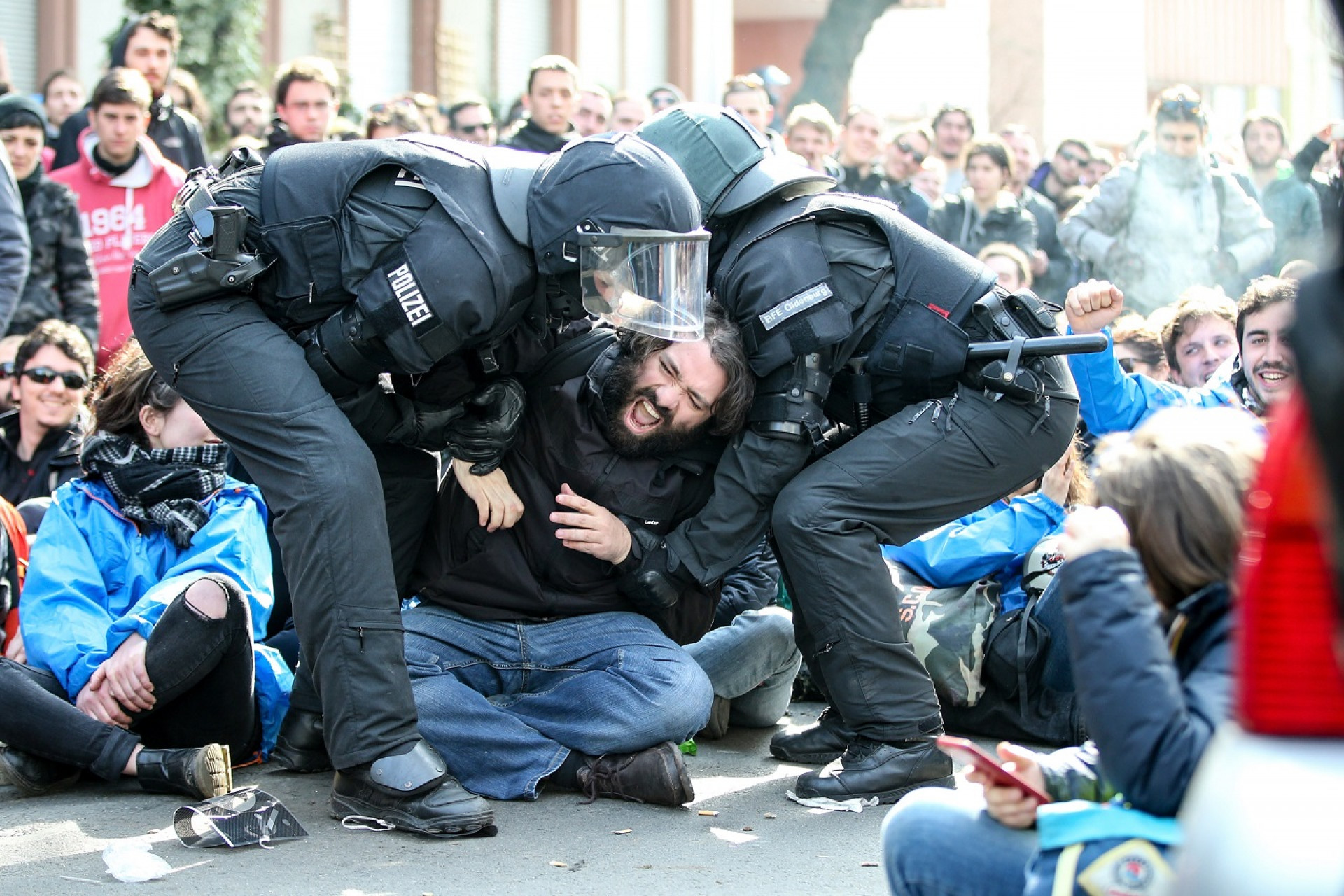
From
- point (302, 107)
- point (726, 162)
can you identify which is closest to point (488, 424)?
point (726, 162)

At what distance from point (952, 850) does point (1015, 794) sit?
13cm

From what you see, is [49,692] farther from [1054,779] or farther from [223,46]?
[223,46]

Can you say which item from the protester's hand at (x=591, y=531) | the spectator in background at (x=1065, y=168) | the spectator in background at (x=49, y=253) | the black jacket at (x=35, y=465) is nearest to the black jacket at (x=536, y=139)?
the spectator in background at (x=49, y=253)

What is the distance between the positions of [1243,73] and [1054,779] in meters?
30.2

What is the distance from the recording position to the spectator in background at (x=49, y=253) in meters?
6.21

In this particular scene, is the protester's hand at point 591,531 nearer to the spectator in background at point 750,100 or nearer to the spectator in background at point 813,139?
the spectator in background at point 813,139

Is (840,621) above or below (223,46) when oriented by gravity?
below

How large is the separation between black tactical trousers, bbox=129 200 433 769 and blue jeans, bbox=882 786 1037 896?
1.40 m

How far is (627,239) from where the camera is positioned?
3.28m

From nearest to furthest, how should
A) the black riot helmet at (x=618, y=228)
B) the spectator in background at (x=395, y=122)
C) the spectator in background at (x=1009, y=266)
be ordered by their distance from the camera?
the black riot helmet at (x=618, y=228) < the spectator in background at (x=1009, y=266) < the spectator in background at (x=395, y=122)

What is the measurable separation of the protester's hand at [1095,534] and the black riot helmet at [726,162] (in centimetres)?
188

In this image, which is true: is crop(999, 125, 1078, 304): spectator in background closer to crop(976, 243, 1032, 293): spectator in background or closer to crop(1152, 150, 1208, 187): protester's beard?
crop(1152, 150, 1208, 187): protester's beard

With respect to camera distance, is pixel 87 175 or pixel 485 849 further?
pixel 87 175

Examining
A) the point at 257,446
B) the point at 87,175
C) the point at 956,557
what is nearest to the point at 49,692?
the point at 257,446
